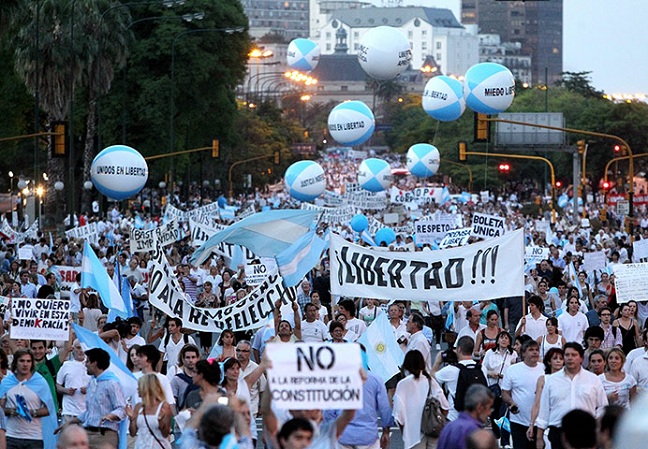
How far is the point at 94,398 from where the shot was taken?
39.8ft

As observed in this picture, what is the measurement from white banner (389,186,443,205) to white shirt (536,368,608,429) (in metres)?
49.7

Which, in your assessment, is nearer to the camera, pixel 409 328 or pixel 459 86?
pixel 409 328

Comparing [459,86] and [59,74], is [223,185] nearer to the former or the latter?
[59,74]

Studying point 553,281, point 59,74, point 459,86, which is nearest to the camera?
point 553,281

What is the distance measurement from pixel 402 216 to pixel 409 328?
4212cm

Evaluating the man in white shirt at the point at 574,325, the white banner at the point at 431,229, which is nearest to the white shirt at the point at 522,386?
the man in white shirt at the point at 574,325

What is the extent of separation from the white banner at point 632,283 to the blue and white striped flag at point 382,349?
14.1 feet

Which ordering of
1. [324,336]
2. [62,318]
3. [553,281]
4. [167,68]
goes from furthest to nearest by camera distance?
[167,68]
[553,281]
[324,336]
[62,318]

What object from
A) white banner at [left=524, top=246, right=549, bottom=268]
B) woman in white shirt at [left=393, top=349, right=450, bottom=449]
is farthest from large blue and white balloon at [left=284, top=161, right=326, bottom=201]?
woman in white shirt at [left=393, top=349, right=450, bottom=449]

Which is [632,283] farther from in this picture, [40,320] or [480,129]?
[480,129]

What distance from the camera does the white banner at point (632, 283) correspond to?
18.8m

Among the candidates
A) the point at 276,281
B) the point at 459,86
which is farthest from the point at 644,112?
the point at 276,281

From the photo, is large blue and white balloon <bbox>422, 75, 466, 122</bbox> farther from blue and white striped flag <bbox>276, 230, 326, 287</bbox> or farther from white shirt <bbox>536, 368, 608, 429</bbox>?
white shirt <bbox>536, 368, 608, 429</bbox>

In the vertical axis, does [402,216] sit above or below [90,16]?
below
